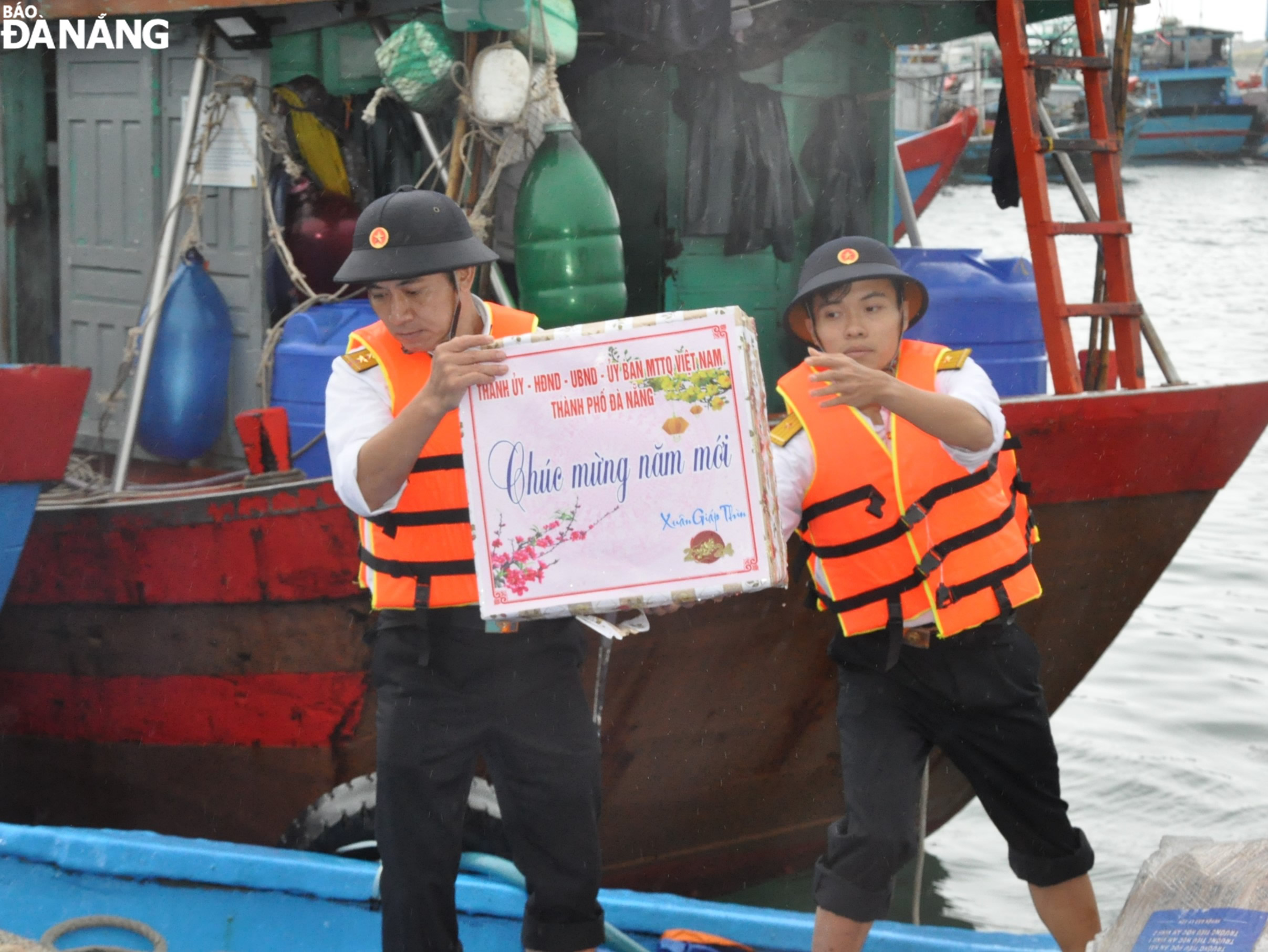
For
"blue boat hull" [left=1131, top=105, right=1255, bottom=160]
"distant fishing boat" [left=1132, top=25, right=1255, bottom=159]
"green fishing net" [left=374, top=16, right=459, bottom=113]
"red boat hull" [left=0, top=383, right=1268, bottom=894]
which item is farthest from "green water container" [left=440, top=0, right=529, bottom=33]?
"blue boat hull" [left=1131, top=105, right=1255, bottom=160]

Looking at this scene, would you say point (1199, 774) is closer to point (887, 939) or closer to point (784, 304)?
point (784, 304)

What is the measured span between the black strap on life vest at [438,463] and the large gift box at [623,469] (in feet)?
0.55

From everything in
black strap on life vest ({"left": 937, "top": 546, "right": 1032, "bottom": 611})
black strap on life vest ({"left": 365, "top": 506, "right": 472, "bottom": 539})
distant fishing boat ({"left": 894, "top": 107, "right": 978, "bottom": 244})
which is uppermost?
distant fishing boat ({"left": 894, "top": 107, "right": 978, "bottom": 244})

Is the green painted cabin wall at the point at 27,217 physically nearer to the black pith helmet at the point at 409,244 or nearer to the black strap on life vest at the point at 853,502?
the black pith helmet at the point at 409,244

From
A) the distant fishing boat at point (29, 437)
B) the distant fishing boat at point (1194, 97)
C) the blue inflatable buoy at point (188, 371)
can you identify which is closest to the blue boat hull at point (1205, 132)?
the distant fishing boat at point (1194, 97)

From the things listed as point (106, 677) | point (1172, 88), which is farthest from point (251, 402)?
point (1172, 88)

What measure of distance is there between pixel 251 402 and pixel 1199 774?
4.80 meters

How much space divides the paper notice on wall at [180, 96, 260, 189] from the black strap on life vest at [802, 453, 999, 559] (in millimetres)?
3332

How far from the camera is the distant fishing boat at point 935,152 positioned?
40.4 ft

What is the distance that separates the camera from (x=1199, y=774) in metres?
6.82

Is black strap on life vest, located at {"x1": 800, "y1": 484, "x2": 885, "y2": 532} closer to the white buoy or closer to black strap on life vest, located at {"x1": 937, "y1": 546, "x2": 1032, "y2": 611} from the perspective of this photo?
black strap on life vest, located at {"x1": 937, "y1": 546, "x2": 1032, "y2": 611}

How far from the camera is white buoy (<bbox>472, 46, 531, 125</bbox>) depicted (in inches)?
170

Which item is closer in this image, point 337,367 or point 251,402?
point 337,367

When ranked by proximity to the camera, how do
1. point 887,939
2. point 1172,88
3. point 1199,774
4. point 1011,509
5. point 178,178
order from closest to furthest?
1. point 1011,509
2. point 887,939
3. point 178,178
4. point 1199,774
5. point 1172,88
